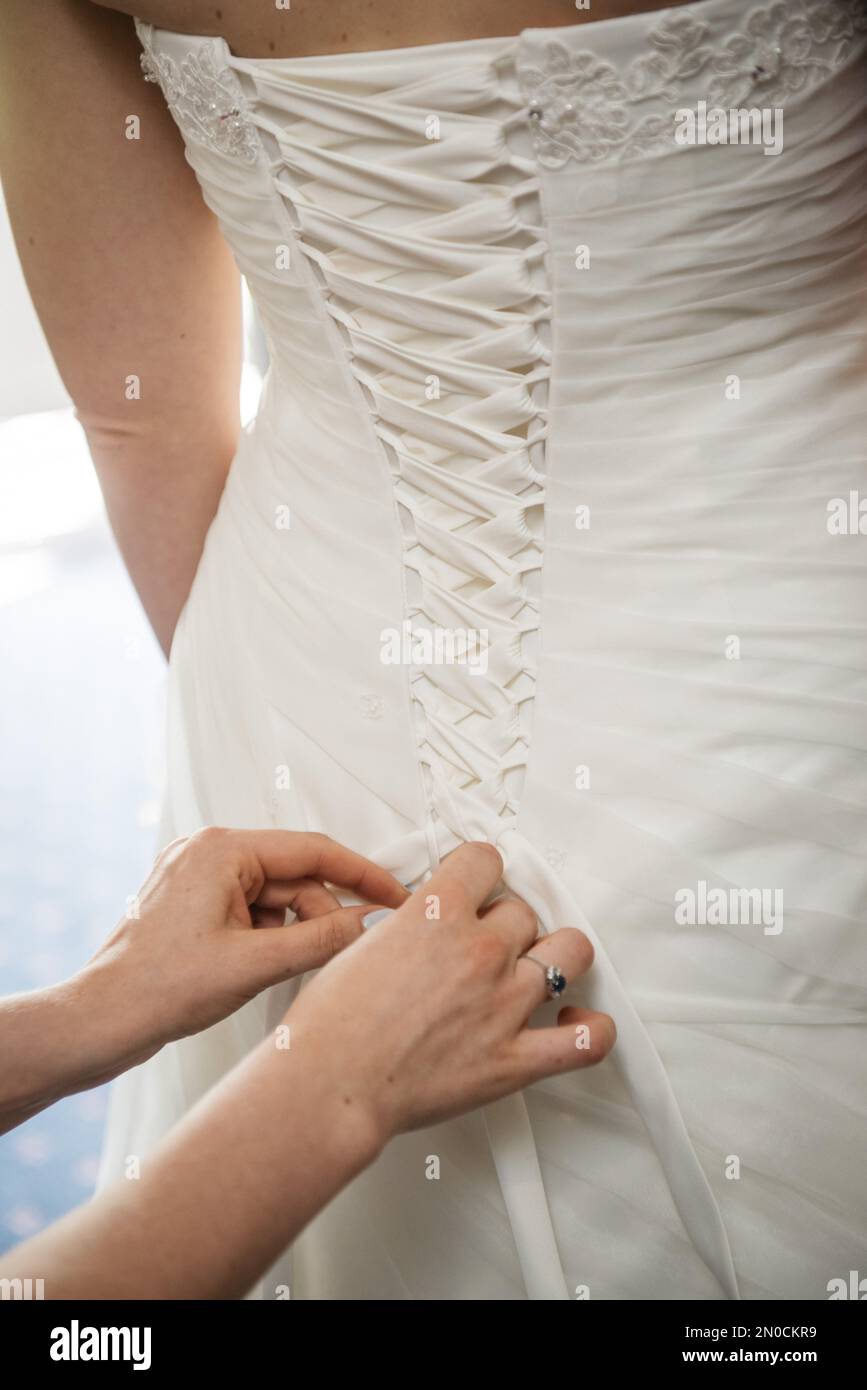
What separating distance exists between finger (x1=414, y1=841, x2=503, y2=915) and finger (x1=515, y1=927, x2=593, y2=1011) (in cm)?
5

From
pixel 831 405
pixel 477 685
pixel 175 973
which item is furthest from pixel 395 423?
pixel 175 973

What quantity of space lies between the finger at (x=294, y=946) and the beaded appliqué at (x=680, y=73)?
1.76ft

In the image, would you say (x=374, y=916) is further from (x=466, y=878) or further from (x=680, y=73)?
(x=680, y=73)

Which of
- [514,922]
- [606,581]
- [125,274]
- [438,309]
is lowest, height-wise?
[514,922]

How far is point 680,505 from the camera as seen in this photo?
2.62 ft

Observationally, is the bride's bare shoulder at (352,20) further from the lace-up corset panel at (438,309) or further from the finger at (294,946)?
the finger at (294,946)

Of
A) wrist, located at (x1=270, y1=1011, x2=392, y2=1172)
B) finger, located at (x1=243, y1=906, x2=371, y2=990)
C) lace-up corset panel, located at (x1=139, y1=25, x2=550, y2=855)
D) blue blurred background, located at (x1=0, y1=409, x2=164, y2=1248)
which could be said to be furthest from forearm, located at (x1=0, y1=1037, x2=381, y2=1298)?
blue blurred background, located at (x1=0, y1=409, x2=164, y2=1248)

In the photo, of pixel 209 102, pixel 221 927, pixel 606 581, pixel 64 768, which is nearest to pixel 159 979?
pixel 221 927

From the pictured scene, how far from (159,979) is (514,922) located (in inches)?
9.2

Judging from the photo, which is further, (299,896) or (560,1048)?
(299,896)

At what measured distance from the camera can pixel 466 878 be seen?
0.72m

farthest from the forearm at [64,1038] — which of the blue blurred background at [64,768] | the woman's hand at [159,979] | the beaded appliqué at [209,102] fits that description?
the beaded appliqué at [209,102]

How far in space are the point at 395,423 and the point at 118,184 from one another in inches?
14.8

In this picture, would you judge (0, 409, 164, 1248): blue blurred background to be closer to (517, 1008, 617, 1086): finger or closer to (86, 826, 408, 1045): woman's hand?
(86, 826, 408, 1045): woman's hand
